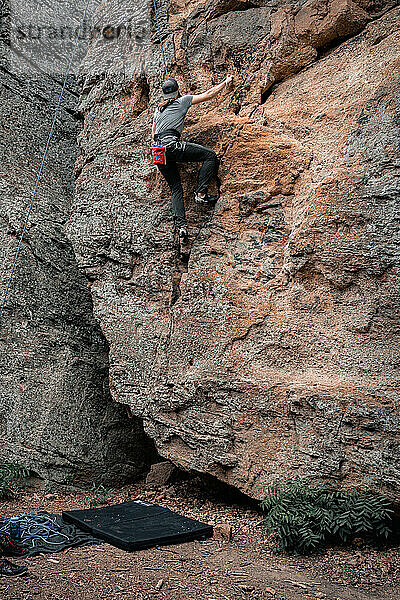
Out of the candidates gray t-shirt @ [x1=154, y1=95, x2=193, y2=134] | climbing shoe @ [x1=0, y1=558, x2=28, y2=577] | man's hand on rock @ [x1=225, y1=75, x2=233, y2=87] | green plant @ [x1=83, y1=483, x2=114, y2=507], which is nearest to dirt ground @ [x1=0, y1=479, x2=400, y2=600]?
climbing shoe @ [x1=0, y1=558, x2=28, y2=577]

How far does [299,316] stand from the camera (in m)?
5.42

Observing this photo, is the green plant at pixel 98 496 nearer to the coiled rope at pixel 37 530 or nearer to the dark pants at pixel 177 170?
the coiled rope at pixel 37 530

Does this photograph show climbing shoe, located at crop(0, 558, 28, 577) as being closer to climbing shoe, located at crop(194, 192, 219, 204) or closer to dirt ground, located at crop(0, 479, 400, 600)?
dirt ground, located at crop(0, 479, 400, 600)

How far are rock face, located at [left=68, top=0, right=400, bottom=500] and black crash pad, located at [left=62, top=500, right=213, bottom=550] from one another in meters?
0.61

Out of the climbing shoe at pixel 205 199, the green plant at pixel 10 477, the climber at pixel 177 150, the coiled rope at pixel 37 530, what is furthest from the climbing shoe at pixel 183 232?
the green plant at pixel 10 477

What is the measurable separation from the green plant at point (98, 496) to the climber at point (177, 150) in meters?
3.18

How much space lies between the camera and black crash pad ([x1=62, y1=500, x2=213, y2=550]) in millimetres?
4898

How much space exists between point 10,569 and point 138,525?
1335 mm

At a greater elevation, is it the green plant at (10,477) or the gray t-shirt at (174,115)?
the gray t-shirt at (174,115)

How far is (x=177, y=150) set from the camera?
19.6ft

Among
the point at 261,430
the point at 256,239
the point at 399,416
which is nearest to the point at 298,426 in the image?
the point at 261,430

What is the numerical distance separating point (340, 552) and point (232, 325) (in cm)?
226

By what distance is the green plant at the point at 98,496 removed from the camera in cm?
664

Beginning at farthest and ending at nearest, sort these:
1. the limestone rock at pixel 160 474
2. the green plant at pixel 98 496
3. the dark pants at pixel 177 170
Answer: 1. the limestone rock at pixel 160 474
2. the green plant at pixel 98 496
3. the dark pants at pixel 177 170
